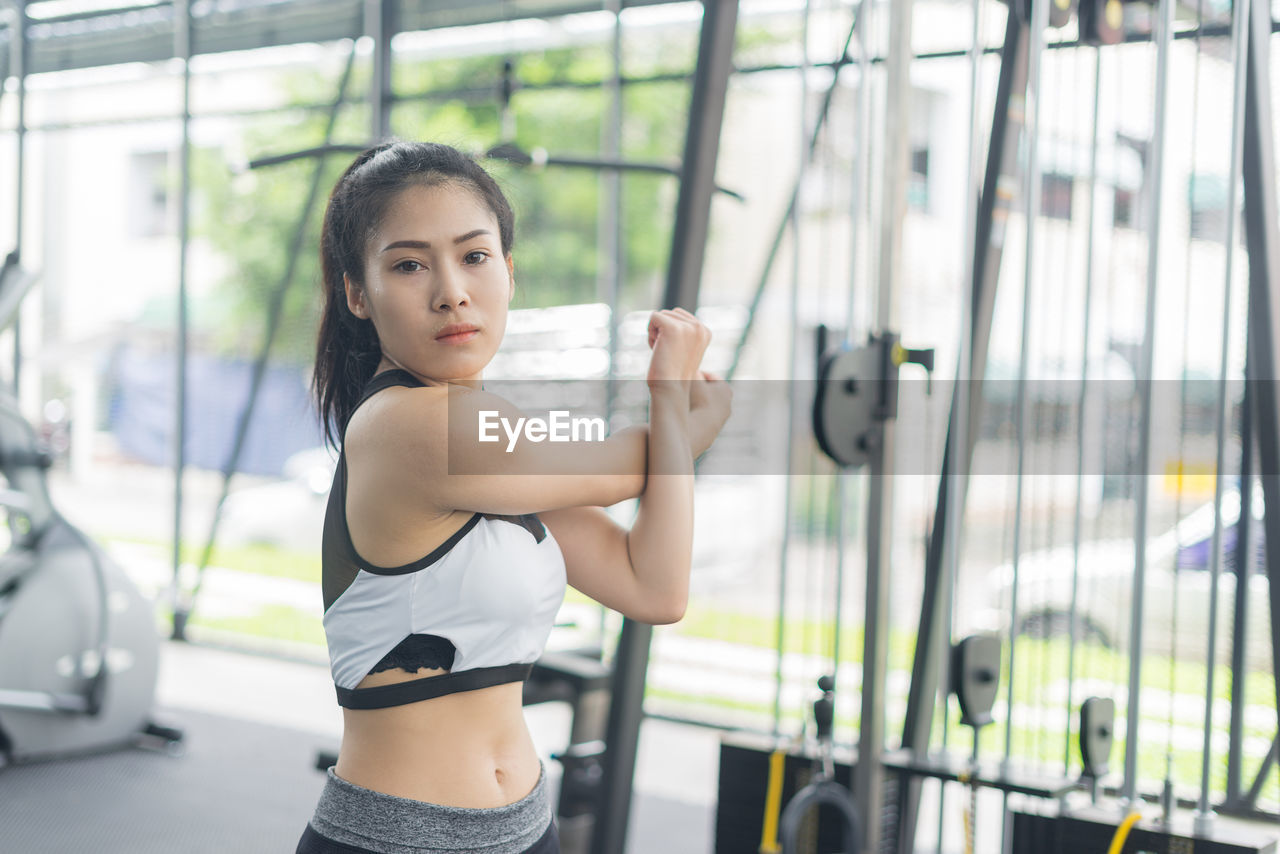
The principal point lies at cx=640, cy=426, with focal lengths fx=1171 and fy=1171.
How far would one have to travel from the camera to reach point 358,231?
1093mm

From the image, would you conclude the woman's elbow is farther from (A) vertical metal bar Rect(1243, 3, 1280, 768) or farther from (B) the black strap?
(A) vertical metal bar Rect(1243, 3, 1280, 768)

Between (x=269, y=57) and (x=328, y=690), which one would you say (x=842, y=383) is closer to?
(x=328, y=690)

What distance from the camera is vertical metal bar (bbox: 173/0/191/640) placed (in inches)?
210

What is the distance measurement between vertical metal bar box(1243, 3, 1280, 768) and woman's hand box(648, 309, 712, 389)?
160 centimetres

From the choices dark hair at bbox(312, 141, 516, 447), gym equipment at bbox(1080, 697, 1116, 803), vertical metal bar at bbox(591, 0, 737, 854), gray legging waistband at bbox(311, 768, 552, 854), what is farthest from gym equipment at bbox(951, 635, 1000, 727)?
dark hair at bbox(312, 141, 516, 447)

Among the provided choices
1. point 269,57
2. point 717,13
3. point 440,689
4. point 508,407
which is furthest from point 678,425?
point 269,57

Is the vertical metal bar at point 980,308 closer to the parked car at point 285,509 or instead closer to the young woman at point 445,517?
the young woman at point 445,517

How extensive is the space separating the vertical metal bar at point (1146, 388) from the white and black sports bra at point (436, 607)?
1006 mm

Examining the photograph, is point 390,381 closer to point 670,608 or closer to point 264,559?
point 670,608

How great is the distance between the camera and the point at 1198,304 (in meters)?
3.51

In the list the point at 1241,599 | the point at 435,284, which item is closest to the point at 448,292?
the point at 435,284

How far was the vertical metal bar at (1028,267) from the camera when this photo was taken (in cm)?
172

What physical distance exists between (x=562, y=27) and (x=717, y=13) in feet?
10.4

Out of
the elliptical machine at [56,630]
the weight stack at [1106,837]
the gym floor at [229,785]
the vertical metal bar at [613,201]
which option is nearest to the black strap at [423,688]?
the weight stack at [1106,837]
